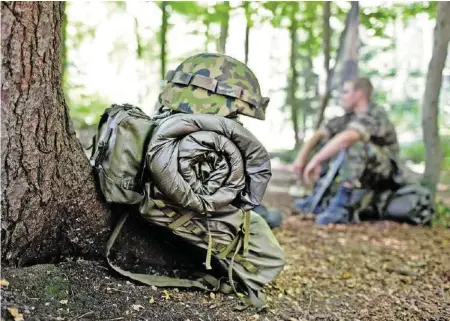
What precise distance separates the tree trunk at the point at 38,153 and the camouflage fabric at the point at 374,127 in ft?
13.6

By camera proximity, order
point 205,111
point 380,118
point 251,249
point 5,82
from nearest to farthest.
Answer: point 5,82 → point 205,111 → point 251,249 → point 380,118

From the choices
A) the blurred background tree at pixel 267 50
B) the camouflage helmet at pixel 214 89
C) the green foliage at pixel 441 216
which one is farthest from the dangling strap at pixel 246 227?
the green foliage at pixel 441 216

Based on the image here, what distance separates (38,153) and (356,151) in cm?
439

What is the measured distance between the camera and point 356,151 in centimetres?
611

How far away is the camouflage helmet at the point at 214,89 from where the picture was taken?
2920 millimetres

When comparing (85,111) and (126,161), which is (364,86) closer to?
(126,161)

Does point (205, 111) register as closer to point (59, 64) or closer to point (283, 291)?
point (59, 64)

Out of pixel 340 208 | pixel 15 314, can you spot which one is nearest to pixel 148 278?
pixel 15 314

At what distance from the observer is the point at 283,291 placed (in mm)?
3320

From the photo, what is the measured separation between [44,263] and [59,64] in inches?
39.1

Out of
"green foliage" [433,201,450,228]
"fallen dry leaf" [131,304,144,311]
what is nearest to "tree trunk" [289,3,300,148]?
"green foliage" [433,201,450,228]

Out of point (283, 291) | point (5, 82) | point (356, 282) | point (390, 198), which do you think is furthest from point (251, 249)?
point (390, 198)

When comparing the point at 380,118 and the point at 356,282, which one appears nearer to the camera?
the point at 356,282

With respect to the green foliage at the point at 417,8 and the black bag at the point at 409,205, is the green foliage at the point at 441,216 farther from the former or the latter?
the green foliage at the point at 417,8
